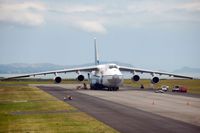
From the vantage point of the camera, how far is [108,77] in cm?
6425

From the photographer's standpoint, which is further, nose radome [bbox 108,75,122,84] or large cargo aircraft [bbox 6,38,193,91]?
large cargo aircraft [bbox 6,38,193,91]

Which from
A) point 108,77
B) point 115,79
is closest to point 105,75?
point 108,77

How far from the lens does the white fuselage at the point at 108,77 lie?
63.8 m

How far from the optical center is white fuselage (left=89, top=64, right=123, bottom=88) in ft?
209

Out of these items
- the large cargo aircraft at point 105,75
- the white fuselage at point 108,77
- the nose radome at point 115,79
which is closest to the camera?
the nose radome at point 115,79

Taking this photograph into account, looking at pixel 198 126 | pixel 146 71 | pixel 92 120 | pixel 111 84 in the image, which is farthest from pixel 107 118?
pixel 146 71

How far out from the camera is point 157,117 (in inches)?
1089

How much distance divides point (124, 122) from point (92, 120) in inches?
83.9

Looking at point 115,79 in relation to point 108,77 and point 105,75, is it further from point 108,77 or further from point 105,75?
point 105,75

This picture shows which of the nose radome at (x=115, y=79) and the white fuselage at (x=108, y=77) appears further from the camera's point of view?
the white fuselage at (x=108, y=77)

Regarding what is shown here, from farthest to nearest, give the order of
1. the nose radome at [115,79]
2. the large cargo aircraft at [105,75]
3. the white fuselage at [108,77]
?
1. the large cargo aircraft at [105,75]
2. the white fuselage at [108,77]
3. the nose radome at [115,79]

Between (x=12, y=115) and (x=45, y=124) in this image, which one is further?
(x=12, y=115)

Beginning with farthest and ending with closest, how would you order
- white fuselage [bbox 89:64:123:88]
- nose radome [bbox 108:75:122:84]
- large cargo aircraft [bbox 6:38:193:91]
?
large cargo aircraft [bbox 6:38:193:91]
white fuselage [bbox 89:64:123:88]
nose radome [bbox 108:75:122:84]

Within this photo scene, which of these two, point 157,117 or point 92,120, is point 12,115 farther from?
point 157,117
